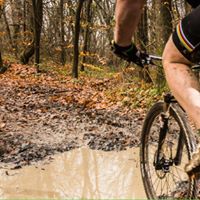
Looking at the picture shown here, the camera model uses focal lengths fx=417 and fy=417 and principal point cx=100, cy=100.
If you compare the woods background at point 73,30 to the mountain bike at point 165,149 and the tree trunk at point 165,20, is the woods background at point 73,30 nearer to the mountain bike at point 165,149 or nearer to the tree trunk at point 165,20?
the tree trunk at point 165,20

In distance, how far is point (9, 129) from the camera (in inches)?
279

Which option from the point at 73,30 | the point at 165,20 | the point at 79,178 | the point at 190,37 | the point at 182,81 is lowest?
the point at 73,30

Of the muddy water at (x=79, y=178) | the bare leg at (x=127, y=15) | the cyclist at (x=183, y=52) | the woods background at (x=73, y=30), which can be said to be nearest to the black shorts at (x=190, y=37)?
the cyclist at (x=183, y=52)

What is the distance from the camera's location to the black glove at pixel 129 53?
7.96 ft

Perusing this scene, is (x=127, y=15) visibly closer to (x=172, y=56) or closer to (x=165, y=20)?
(x=172, y=56)

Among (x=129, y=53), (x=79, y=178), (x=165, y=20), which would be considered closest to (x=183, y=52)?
(x=129, y=53)

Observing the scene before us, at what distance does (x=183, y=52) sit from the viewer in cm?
205

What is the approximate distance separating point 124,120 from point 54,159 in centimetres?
268

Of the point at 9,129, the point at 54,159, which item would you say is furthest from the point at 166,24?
the point at 54,159

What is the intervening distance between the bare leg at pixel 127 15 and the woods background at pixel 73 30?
6983 mm

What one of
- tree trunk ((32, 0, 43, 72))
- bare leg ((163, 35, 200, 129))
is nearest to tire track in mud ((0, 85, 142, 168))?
bare leg ((163, 35, 200, 129))

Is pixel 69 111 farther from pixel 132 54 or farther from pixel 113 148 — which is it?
pixel 132 54

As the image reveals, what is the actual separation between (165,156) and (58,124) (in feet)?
14.2

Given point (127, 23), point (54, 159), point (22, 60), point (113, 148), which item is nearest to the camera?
point (127, 23)
